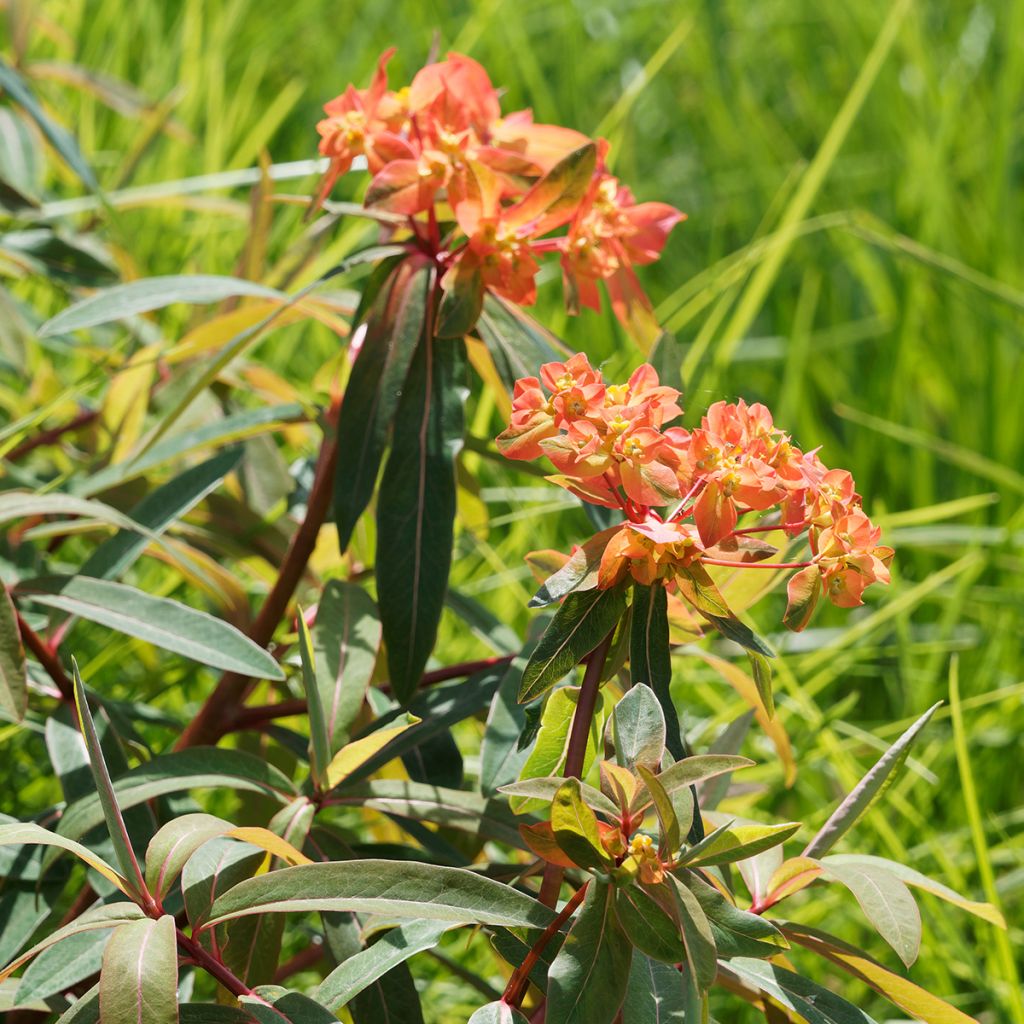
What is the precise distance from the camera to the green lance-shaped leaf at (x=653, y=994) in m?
0.48

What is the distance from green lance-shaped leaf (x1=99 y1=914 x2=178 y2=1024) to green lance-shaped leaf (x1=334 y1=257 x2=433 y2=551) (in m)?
0.28

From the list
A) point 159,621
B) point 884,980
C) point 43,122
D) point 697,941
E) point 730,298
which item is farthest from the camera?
point 730,298

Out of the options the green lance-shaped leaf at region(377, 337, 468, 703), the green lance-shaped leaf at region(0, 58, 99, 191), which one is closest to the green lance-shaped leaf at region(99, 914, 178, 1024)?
the green lance-shaped leaf at region(377, 337, 468, 703)

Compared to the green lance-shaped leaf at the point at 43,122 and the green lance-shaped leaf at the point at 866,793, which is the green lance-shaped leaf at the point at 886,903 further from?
the green lance-shaped leaf at the point at 43,122

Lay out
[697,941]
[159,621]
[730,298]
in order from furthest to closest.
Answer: [730,298] → [159,621] → [697,941]

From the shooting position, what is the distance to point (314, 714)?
22.2 inches

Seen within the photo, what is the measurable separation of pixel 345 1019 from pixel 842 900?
1.73 ft

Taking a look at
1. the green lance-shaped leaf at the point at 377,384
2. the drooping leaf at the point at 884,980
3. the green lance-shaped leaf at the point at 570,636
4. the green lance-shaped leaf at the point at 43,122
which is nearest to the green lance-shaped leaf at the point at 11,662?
the green lance-shaped leaf at the point at 377,384

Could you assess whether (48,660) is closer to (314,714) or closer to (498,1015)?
(314,714)

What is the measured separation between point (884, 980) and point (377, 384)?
392 mm

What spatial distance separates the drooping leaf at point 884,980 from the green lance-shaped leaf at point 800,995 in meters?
0.02

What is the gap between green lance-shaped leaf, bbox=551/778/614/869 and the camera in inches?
17.6

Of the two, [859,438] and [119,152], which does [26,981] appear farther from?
[119,152]

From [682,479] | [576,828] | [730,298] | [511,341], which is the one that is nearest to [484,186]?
[511,341]
